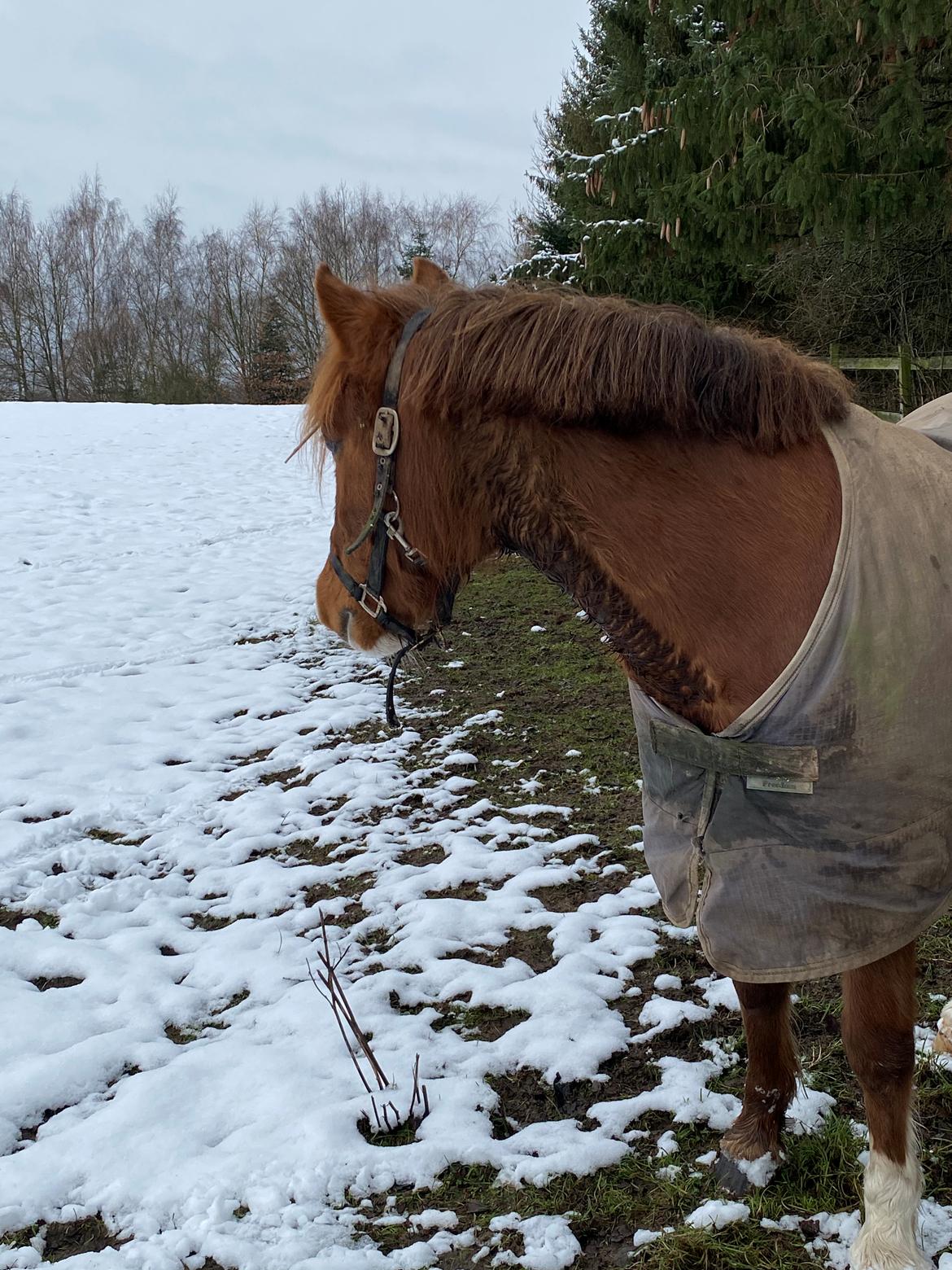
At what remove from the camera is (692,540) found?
5.03 feet

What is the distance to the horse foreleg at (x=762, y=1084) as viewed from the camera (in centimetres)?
196

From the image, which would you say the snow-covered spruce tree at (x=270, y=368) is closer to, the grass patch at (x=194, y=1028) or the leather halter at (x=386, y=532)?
the grass patch at (x=194, y=1028)

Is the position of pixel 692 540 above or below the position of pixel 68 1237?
above

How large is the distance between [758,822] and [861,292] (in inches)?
435

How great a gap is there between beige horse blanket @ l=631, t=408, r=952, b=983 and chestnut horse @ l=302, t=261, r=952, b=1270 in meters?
0.06

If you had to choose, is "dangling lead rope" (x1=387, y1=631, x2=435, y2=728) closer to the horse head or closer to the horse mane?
the horse head

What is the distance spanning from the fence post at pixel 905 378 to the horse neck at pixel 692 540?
8530 millimetres

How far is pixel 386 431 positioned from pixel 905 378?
8.91 m

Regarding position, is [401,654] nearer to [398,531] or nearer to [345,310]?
[398,531]

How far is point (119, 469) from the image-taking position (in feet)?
44.1

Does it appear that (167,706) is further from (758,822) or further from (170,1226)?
(758,822)

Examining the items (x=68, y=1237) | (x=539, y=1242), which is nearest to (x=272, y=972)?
(x=68, y=1237)

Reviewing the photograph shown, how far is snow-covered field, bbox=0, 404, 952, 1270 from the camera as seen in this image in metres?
1.97

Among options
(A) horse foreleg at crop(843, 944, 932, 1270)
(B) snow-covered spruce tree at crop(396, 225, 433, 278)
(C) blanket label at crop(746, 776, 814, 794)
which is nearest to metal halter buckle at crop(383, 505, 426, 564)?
(C) blanket label at crop(746, 776, 814, 794)
